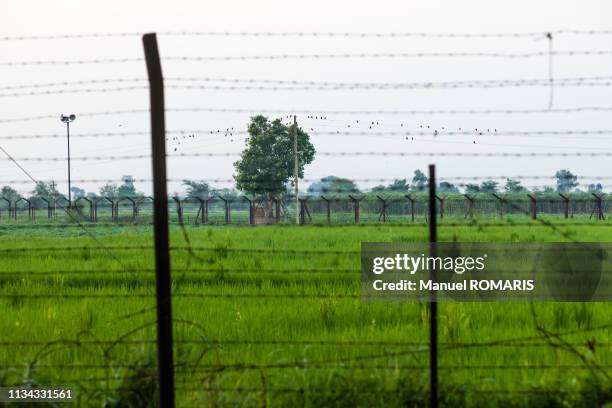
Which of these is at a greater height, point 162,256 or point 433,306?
point 162,256

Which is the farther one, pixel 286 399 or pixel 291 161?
pixel 291 161

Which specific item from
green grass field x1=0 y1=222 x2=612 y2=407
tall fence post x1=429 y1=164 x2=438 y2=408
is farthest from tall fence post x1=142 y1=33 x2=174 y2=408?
tall fence post x1=429 y1=164 x2=438 y2=408

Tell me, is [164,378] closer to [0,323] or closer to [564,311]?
[0,323]

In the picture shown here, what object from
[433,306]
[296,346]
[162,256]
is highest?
[162,256]

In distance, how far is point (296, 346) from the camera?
17.0 feet

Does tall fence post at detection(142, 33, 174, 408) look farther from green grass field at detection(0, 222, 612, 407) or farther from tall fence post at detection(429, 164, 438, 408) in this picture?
tall fence post at detection(429, 164, 438, 408)

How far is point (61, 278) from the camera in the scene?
895 cm

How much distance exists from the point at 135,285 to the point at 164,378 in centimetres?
477

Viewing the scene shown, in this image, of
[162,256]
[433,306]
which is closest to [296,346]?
[433,306]

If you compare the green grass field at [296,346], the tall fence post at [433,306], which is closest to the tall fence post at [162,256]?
the green grass field at [296,346]

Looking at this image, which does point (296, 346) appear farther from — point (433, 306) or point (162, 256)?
point (162, 256)

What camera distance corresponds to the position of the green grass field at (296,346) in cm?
418

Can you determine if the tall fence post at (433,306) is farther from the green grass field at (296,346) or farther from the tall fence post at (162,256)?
the tall fence post at (162,256)

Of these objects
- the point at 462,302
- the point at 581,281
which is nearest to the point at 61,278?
the point at 462,302
